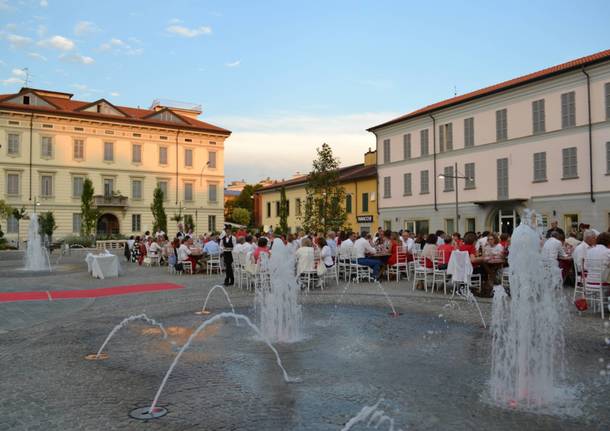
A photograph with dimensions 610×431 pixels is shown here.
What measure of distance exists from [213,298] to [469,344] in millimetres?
6742

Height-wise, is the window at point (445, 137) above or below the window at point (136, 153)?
below

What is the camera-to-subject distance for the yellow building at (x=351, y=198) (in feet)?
142

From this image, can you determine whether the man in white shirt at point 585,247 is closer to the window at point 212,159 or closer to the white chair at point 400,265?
the white chair at point 400,265

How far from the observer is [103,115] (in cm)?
5109

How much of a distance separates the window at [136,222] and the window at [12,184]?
35.8 feet

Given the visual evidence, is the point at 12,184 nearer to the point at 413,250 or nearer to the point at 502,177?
the point at 502,177

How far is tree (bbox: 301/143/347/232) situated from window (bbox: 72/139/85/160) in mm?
30087

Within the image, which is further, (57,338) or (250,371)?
(57,338)

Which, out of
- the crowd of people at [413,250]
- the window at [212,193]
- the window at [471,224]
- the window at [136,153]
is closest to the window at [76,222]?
the window at [136,153]

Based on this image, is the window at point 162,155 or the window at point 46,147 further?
the window at point 162,155

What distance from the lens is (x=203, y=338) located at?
7.71 meters

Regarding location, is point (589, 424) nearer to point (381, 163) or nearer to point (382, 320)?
point (382, 320)

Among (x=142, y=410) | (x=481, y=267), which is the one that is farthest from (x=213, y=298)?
(x=142, y=410)

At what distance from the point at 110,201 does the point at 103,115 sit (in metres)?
8.66
